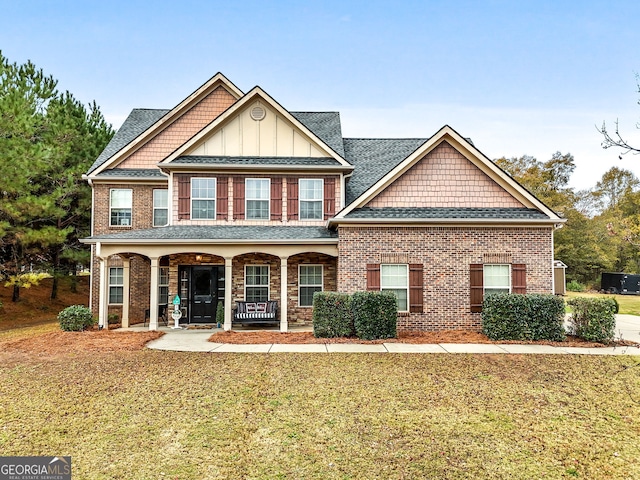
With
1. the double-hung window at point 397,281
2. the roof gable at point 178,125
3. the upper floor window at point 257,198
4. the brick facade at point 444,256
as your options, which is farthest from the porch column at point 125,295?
the double-hung window at point 397,281

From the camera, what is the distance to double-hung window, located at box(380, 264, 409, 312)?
12.9 m

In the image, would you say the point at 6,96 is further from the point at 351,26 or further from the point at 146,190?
the point at 351,26

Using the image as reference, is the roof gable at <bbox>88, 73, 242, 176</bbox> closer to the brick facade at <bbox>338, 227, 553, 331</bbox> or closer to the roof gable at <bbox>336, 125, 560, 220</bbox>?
the roof gable at <bbox>336, 125, 560, 220</bbox>

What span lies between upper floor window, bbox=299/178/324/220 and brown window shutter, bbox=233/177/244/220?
7.19 ft

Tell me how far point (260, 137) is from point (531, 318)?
10859mm

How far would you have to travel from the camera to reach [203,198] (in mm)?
14992

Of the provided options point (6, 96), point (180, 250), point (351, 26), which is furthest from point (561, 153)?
point (6, 96)

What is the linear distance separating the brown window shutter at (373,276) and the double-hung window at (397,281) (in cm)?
16

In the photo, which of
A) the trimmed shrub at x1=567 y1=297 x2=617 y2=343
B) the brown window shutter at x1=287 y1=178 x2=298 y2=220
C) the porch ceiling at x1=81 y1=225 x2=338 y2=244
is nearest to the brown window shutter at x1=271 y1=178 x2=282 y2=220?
the brown window shutter at x1=287 y1=178 x2=298 y2=220

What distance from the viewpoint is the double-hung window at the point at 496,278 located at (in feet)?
42.3

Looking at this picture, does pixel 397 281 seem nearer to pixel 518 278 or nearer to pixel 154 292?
pixel 518 278

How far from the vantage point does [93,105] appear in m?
24.2

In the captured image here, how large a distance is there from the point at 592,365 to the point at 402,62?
19344 mm

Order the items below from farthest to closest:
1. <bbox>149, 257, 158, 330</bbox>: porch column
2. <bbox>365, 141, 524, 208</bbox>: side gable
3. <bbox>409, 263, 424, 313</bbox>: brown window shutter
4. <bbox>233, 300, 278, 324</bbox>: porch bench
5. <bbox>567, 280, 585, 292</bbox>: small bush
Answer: <bbox>567, 280, 585, 292</bbox>: small bush → <bbox>233, 300, 278, 324</bbox>: porch bench → <bbox>365, 141, 524, 208</bbox>: side gable → <bbox>149, 257, 158, 330</bbox>: porch column → <bbox>409, 263, 424, 313</bbox>: brown window shutter
